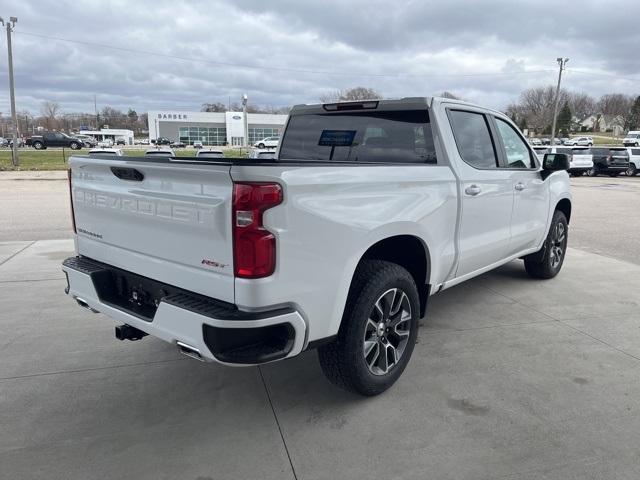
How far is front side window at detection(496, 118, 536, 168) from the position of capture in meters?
4.89

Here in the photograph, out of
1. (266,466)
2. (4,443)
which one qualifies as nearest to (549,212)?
(266,466)

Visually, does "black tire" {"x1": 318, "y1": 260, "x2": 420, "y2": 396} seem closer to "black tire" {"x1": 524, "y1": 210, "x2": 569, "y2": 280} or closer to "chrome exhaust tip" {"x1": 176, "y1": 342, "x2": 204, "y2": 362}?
"chrome exhaust tip" {"x1": 176, "y1": 342, "x2": 204, "y2": 362}

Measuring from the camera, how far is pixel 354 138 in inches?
169

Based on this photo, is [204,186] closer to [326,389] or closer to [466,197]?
[326,389]

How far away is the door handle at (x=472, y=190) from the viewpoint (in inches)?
156

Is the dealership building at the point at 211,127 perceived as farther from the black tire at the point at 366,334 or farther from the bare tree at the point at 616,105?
the black tire at the point at 366,334

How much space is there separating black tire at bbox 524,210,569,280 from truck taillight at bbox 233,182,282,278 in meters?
4.43

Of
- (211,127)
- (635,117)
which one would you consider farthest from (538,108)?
(211,127)

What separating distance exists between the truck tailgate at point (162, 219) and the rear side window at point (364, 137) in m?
1.79

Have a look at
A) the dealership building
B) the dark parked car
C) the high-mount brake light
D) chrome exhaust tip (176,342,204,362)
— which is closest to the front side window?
the high-mount brake light

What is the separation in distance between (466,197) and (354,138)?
3.43ft

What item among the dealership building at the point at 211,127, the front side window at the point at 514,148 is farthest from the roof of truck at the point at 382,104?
the dealership building at the point at 211,127

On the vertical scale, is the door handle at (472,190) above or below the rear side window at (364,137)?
below

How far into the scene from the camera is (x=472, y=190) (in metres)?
4.03
